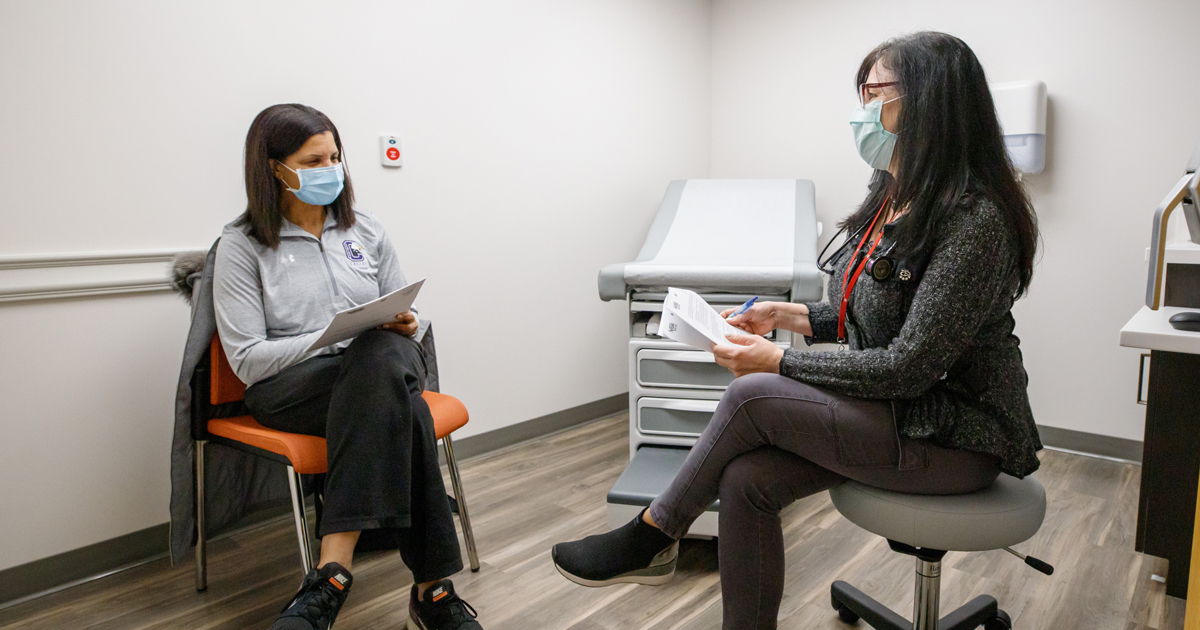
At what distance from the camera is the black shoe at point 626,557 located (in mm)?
1281

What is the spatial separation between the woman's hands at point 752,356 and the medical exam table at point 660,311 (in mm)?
688

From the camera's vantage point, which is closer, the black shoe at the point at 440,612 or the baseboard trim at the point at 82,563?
the black shoe at the point at 440,612

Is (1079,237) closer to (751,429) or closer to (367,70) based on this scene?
(751,429)

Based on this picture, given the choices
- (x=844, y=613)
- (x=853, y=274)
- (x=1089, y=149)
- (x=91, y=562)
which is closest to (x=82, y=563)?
(x=91, y=562)

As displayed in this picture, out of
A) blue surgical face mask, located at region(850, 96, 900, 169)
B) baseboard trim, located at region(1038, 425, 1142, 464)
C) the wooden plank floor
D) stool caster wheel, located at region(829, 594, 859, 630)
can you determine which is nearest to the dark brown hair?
the wooden plank floor

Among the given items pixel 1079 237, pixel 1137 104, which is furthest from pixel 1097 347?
pixel 1137 104

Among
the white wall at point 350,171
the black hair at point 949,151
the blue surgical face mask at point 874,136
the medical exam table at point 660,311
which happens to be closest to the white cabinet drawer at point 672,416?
the medical exam table at point 660,311

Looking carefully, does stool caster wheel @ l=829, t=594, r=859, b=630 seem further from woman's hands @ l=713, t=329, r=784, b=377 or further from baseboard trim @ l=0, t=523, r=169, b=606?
baseboard trim @ l=0, t=523, r=169, b=606

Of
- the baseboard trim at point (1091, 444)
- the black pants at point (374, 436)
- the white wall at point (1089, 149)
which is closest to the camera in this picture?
the black pants at point (374, 436)

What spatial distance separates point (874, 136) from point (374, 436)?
112cm

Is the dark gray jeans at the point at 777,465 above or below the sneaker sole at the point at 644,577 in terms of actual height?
above

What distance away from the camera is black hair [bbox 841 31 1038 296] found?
1.12m

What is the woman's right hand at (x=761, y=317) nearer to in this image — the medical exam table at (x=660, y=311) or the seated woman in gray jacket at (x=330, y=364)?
the medical exam table at (x=660, y=311)

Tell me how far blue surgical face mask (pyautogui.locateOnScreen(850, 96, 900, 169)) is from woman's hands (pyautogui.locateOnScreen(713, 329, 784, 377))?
41cm
